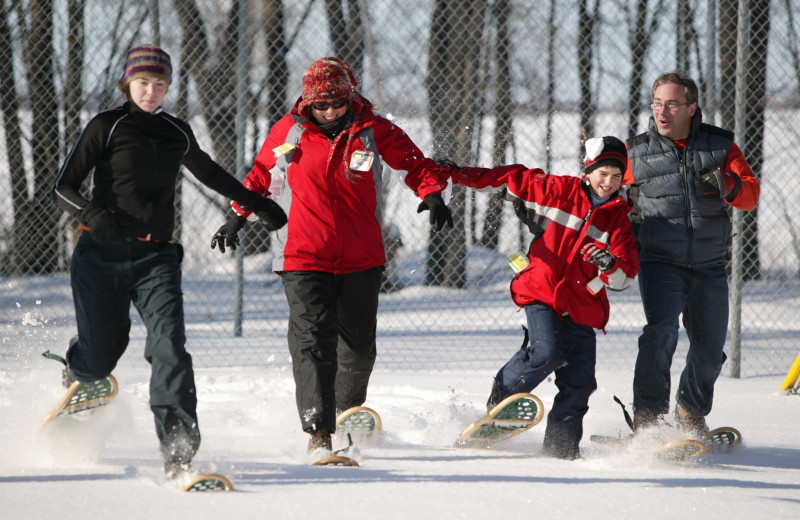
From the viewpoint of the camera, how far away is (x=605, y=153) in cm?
354

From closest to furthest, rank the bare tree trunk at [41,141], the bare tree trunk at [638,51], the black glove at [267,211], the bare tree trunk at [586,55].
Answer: the black glove at [267,211], the bare tree trunk at [586,55], the bare tree trunk at [638,51], the bare tree trunk at [41,141]

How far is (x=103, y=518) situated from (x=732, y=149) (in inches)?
122

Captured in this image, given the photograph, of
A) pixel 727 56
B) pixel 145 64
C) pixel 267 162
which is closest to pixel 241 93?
pixel 267 162

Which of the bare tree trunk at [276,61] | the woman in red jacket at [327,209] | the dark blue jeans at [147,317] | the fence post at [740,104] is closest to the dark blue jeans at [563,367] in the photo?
the woman in red jacket at [327,209]

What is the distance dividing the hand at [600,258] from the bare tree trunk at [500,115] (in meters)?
2.80

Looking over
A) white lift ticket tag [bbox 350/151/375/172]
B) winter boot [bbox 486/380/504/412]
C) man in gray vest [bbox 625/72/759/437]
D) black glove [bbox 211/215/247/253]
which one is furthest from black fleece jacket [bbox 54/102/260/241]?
man in gray vest [bbox 625/72/759/437]

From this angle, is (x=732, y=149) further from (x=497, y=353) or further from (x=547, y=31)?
(x=547, y=31)

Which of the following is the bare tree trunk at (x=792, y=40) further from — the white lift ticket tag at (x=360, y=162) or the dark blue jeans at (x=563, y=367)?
the white lift ticket tag at (x=360, y=162)

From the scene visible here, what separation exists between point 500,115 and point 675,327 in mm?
3577

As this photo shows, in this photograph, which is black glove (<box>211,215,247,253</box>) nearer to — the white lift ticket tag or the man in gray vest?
the white lift ticket tag

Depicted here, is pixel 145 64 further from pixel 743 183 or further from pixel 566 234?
pixel 743 183

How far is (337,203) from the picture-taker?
11.5ft

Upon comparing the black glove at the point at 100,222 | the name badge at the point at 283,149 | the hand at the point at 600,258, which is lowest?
the hand at the point at 600,258

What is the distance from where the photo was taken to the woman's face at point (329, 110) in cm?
350
